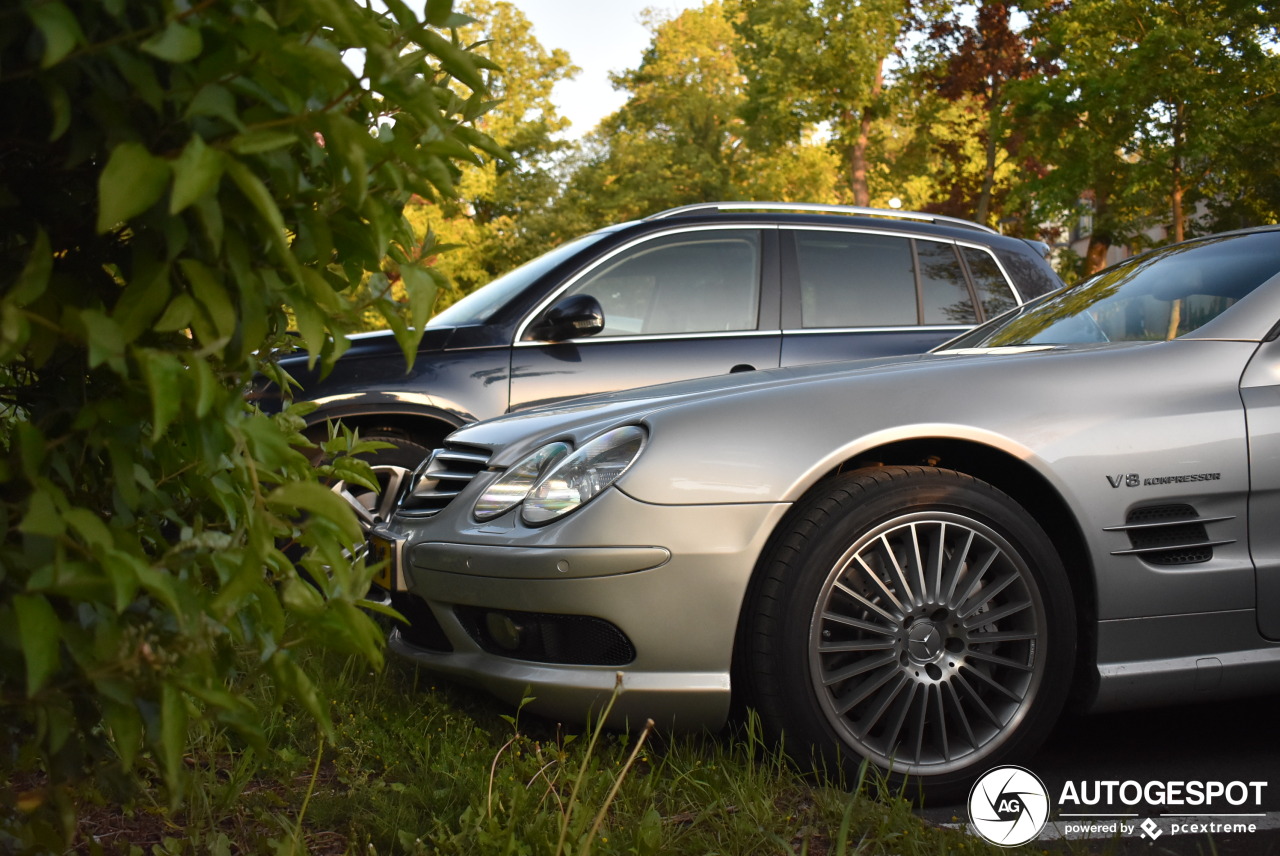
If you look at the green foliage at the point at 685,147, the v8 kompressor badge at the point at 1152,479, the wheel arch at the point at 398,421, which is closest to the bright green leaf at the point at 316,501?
the v8 kompressor badge at the point at 1152,479

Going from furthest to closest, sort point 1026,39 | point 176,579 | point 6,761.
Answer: point 1026,39 < point 6,761 < point 176,579

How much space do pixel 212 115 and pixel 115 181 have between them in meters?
0.15

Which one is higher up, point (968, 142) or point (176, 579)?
point (968, 142)

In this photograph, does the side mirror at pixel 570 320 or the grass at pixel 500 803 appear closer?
the grass at pixel 500 803

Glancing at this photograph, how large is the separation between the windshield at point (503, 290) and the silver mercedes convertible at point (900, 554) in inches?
96.5

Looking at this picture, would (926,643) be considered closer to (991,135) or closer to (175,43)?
(175,43)

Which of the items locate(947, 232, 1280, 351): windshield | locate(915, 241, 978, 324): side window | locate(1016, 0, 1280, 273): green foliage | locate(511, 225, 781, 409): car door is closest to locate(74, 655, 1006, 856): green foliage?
locate(947, 232, 1280, 351): windshield

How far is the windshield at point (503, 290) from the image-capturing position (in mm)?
5547

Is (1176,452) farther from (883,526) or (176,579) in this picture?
(176,579)

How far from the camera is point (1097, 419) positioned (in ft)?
9.78

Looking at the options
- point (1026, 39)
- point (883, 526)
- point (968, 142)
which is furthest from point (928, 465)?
point (968, 142)

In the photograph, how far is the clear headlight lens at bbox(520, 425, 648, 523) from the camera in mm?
2869

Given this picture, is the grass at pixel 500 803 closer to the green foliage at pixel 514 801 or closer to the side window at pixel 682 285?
the green foliage at pixel 514 801

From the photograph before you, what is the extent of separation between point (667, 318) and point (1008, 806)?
3385mm
